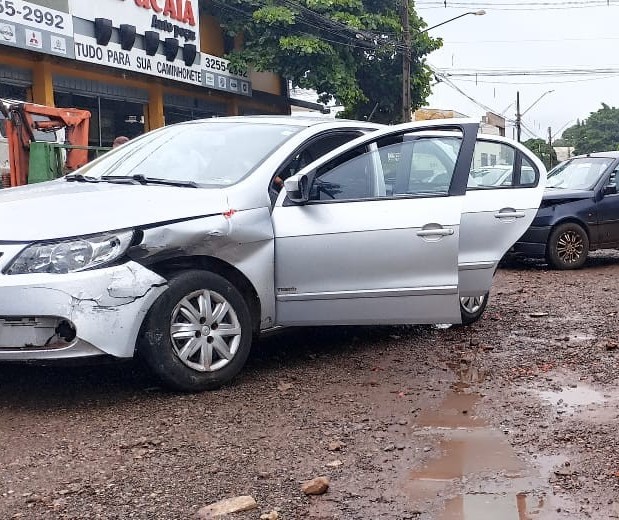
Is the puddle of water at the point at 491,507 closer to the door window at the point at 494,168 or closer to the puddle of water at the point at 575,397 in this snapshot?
the puddle of water at the point at 575,397

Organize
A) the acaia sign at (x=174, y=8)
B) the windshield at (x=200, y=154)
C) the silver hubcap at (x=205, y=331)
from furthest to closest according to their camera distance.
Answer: the acaia sign at (x=174, y=8), the windshield at (x=200, y=154), the silver hubcap at (x=205, y=331)

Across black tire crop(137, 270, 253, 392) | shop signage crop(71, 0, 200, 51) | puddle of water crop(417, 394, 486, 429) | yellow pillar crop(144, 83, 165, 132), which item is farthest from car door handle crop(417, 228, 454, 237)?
yellow pillar crop(144, 83, 165, 132)

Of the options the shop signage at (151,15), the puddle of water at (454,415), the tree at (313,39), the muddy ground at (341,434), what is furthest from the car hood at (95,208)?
the tree at (313,39)

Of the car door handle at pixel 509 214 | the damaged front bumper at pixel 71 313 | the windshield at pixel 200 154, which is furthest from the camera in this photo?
the car door handle at pixel 509 214

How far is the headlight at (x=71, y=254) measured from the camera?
13.3 ft

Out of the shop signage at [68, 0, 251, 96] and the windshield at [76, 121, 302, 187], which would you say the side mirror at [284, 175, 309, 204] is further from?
the shop signage at [68, 0, 251, 96]

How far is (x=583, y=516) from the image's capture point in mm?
2990

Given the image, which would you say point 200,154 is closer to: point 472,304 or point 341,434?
point 341,434

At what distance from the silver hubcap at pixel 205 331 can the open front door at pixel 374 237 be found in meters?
0.42

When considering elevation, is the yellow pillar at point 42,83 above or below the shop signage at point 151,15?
below

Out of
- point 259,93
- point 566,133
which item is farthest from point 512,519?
point 566,133

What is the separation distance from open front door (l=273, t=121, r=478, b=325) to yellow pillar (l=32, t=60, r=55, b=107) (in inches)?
489

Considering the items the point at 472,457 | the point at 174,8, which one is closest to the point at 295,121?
the point at 472,457

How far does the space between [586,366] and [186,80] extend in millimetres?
15900
